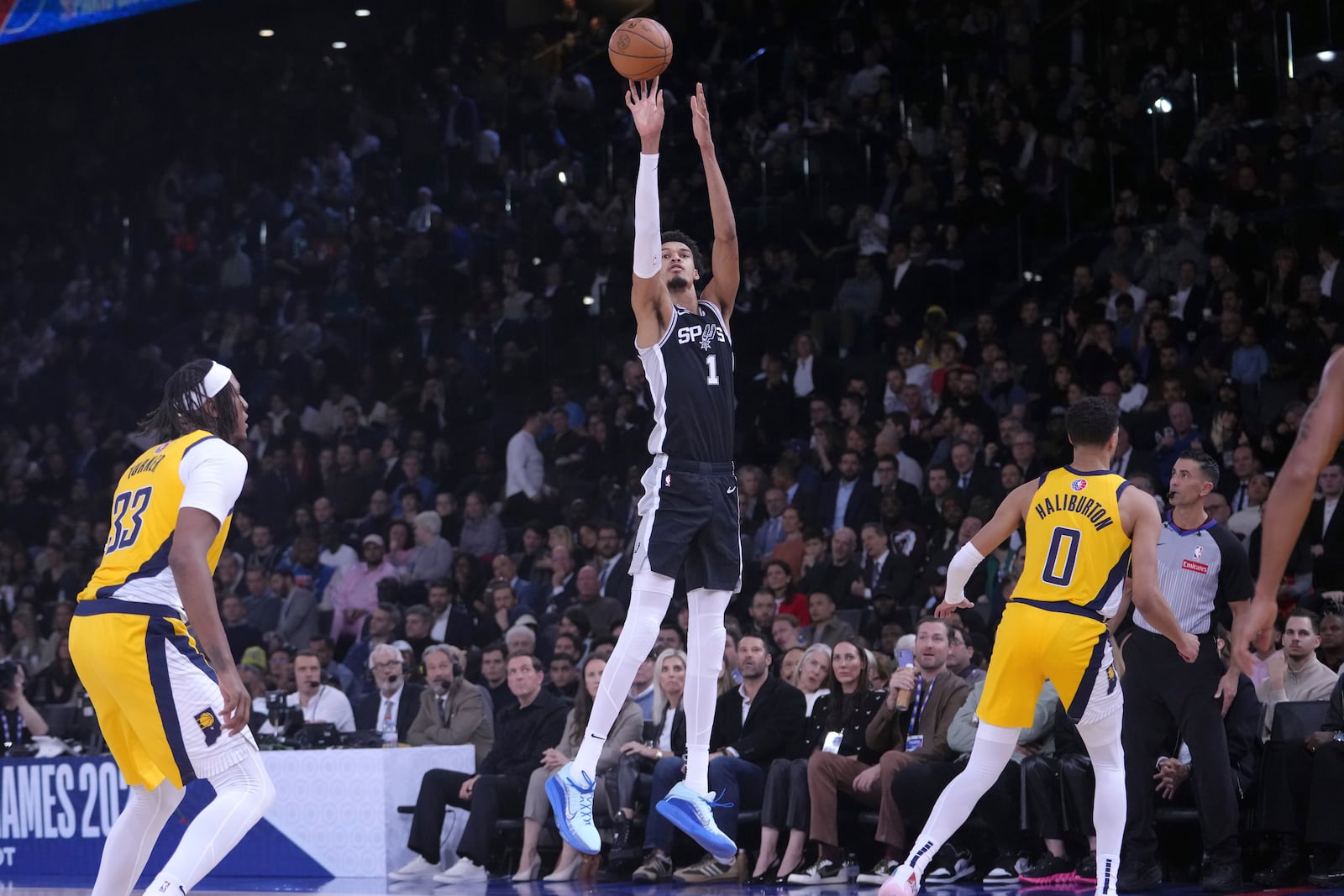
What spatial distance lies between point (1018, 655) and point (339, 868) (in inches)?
231

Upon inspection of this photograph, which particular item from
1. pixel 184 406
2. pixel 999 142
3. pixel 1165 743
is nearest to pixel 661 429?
pixel 184 406

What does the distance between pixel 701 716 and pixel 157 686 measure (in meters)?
2.19

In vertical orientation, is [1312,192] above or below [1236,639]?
above

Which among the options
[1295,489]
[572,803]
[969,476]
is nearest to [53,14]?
[969,476]

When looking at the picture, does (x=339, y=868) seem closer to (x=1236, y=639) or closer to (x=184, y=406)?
(x=184, y=406)

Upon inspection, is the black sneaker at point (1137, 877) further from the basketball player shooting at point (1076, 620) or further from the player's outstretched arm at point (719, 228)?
the player's outstretched arm at point (719, 228)

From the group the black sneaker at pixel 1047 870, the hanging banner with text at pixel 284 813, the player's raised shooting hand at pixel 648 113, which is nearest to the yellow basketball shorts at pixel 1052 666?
the black sneaker at pixel 1047 870

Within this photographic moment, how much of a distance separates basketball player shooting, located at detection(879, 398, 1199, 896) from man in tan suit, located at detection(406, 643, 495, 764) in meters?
5.13

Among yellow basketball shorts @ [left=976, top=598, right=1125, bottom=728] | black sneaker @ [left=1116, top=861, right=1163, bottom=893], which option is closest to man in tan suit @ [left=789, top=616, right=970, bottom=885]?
black sneaker @ [left=1116, top=861, right=1163, bottom=893]

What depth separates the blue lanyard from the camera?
32.5 feet

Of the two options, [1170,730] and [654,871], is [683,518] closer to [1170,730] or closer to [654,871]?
[1170,730]

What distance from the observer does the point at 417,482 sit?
17156 mm

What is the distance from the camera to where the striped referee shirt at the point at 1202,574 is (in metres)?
8.59

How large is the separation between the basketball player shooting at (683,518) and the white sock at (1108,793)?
178 cm
